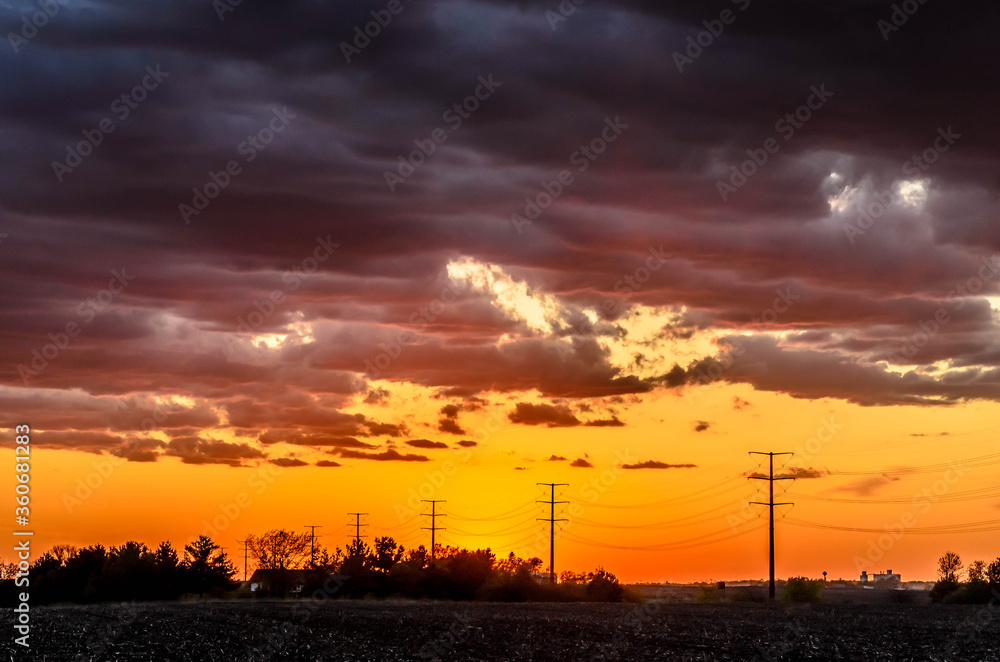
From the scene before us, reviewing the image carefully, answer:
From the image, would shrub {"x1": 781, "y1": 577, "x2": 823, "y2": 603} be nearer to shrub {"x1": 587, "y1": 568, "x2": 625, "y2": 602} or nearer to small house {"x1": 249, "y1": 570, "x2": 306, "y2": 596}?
shrub {"x1": 587, "y1": 568, "x2": 625, "y2": 602}

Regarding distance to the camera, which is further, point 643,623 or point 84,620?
point 643,623

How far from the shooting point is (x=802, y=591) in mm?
130750

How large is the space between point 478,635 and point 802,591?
83.4 metres

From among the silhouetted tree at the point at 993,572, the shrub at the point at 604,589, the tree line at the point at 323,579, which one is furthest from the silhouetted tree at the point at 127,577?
the silhouetted tree at the point at 993,572

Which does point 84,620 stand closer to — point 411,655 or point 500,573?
point 411,655

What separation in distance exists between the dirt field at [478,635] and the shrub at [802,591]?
46.1 meters

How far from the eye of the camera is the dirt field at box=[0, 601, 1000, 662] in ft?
157

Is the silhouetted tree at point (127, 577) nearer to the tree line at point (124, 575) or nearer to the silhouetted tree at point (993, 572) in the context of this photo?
the tree line at point (124, 575)

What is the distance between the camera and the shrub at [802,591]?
428 ft

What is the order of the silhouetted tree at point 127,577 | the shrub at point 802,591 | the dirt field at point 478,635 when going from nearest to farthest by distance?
1. the dirt field at point 478,635
2. the silhouetted tree at point 127,577
3. the shrub at point 802,591

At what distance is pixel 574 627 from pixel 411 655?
20566 millimetres

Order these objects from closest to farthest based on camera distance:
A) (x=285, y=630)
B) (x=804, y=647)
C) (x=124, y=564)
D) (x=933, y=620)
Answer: (x=804, y=647) → (x=285, y=630) → (x=933, y=620) → (x=124, y=564)

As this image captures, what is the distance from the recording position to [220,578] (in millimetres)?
125750

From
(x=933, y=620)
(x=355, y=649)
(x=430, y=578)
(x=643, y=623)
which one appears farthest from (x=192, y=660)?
(x=430, y=578)
